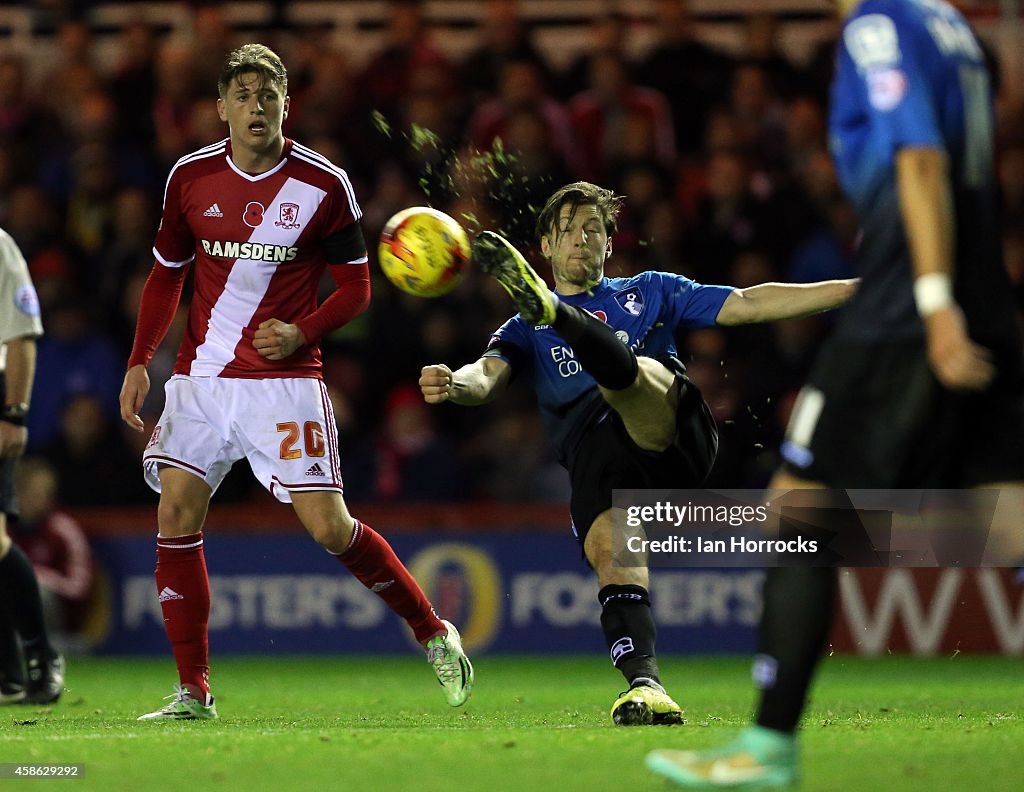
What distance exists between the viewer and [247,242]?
689 cm

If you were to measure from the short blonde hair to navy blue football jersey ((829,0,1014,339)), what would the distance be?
3059 mm

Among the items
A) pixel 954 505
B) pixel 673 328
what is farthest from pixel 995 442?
pixel 954 505

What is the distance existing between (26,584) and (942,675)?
5.13 metres

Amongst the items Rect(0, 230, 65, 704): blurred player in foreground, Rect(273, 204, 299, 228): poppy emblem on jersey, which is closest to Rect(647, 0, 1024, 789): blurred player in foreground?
Rect(273, 204, 299, 228): poppy emblem on jersey

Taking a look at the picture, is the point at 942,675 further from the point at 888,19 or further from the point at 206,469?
the point at 888,19

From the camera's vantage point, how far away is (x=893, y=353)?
4254mm

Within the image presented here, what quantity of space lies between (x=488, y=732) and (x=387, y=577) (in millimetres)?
1391

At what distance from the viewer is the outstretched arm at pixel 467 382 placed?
622cm

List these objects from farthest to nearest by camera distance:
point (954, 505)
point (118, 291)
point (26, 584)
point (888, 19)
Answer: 1. point (118, 291)
2. point (954, 505)
3. point (26, 584)
4. point (888, 19)

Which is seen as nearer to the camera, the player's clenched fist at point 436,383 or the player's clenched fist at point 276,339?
the player's clenched fist at point 436,383

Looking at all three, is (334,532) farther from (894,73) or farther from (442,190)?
(442,190)

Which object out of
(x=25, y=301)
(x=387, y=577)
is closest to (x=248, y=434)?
(x=387, y=577)

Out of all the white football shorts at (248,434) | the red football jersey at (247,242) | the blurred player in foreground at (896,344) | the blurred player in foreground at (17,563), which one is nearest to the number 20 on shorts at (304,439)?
the white football shorts at (248,434)

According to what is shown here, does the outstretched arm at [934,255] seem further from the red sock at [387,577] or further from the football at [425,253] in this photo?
the red sock at [387,577]
